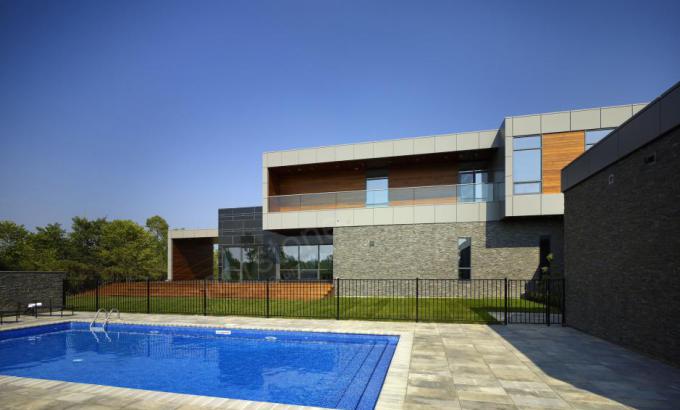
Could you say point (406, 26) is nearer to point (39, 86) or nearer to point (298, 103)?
point (298, 103)

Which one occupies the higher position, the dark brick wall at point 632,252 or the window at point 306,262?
the dark brick wall at point 632,252

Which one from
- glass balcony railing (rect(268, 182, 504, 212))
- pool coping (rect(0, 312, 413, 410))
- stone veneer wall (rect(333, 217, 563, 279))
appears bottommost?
pool coping (rect(0, 312, 413, 410))

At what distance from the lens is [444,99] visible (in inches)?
Result: 813

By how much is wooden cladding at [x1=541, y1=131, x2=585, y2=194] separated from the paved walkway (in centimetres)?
960

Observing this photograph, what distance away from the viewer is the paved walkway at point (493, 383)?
517 centimetres

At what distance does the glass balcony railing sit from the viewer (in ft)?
63.4

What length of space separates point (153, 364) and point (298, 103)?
15075 millimetres

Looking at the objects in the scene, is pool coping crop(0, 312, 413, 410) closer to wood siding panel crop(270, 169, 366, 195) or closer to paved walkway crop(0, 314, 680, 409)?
paved walkway crop(0, 314, 680, 409)

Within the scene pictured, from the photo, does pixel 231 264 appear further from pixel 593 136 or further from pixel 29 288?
pixel 593 136

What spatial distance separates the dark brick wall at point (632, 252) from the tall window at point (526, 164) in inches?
243

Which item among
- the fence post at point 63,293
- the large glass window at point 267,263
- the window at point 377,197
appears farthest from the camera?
the large glass window at point 267,263

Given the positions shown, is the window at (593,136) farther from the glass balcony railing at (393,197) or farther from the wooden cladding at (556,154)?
the glass balcony railing at (393,197)

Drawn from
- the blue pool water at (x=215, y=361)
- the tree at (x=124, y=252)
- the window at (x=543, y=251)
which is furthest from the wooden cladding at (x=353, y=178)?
the tree at (x=124, y=252)

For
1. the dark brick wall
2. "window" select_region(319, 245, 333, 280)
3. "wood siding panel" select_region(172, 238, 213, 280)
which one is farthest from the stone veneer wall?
"wood siding panel" select_region(172, 238, 213, 280)
